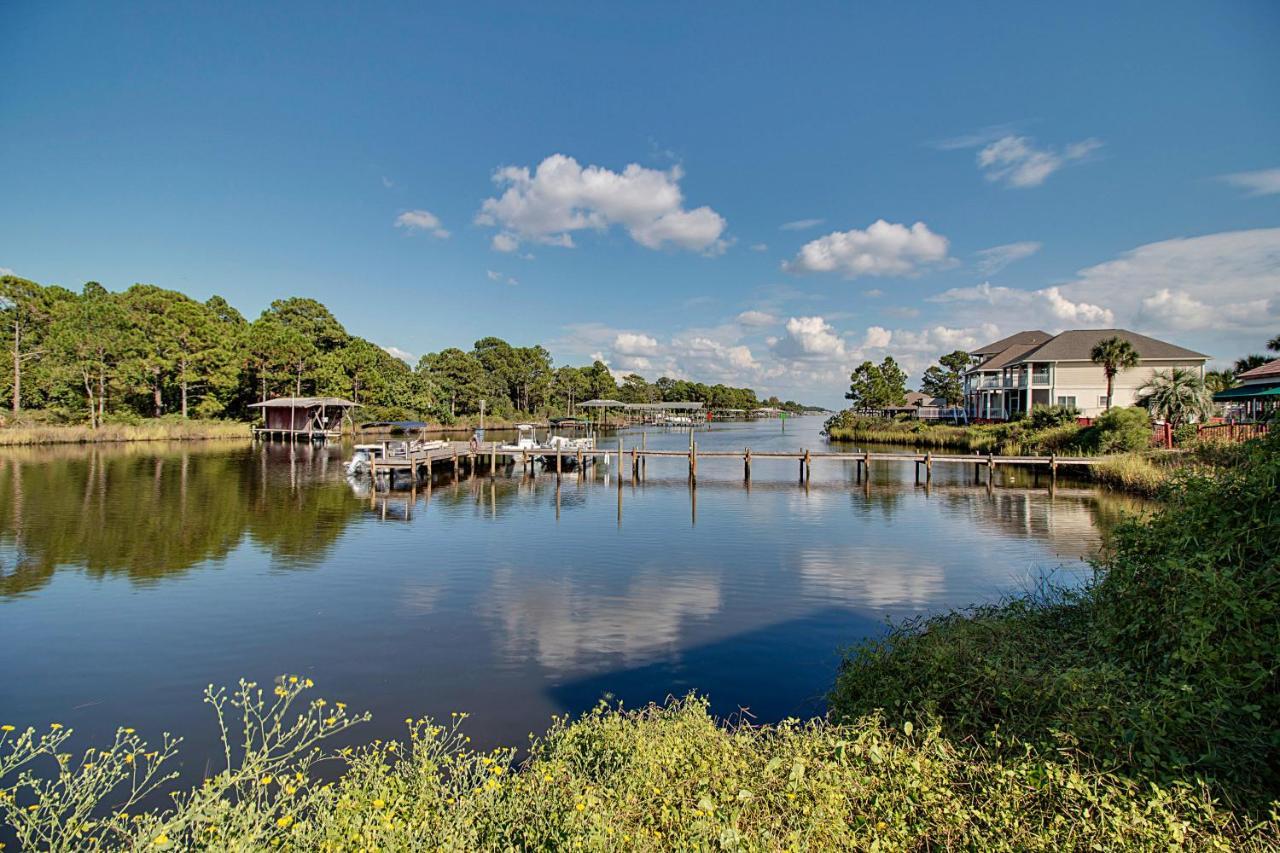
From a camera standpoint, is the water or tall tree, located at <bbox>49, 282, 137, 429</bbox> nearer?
the water

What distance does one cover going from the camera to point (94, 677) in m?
9.09

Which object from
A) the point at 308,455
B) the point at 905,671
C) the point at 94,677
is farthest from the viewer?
the point at 308,455

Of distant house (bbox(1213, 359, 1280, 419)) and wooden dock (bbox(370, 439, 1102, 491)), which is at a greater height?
distant house (bbox(1213, 359, 1280, 419))

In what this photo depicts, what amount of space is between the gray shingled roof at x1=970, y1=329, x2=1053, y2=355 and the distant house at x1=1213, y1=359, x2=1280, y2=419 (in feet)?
66.0

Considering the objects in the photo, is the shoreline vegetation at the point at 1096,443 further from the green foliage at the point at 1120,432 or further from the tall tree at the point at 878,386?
the tall tree at the point at 878,386

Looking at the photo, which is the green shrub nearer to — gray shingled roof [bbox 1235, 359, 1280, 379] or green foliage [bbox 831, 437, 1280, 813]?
gray shingled roof [bbox 1235, 359, 1280, 379]

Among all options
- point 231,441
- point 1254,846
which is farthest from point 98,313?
point 1254,846

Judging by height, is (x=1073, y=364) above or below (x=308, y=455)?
above

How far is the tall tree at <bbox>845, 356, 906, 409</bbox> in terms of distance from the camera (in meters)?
86.3

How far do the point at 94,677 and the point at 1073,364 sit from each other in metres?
53.3

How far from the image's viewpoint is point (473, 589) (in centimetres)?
1367

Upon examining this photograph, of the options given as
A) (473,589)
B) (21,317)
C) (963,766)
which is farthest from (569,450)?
(21,317)

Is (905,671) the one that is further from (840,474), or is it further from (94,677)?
(840,474)

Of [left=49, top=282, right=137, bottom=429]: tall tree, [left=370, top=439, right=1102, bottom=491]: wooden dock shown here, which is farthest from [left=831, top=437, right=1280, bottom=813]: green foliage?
[left=49, top=282, right=137, bottom=429]: tall tree
